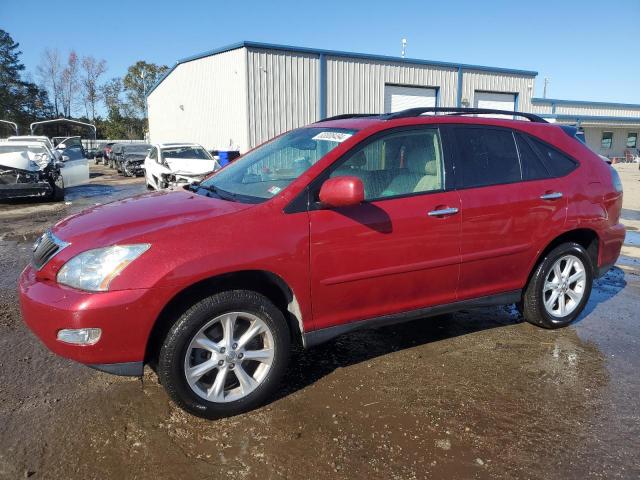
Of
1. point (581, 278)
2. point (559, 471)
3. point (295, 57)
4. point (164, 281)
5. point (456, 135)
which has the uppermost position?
point (295, 57)

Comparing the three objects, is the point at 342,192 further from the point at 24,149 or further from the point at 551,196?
the point at 24,149

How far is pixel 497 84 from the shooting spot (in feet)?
74.7

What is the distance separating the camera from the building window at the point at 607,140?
40.2 meters

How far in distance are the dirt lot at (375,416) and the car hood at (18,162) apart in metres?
10.3

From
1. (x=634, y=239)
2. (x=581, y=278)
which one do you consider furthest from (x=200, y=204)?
(x=634, y=239)

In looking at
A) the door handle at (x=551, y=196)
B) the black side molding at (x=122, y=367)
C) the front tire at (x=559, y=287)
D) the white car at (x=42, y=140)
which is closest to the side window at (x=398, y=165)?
the door handle at (x=551, y=196)

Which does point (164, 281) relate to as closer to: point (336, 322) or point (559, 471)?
point (336, 322)

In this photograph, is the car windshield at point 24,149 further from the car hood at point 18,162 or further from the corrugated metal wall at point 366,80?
the corrugated metal wall at point 366,80

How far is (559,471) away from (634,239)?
711cm

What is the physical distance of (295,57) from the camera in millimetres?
16875

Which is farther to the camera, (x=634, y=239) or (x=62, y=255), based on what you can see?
(x=634, y=239)

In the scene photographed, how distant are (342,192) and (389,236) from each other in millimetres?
522

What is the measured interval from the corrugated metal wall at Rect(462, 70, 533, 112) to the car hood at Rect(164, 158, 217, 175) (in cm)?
1236

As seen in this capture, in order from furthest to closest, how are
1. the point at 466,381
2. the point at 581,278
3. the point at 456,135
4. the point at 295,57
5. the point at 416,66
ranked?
1. the point at 416,66
2. the point at 295,57
3. the point at 581,278
4. the point at 456,135
5. the point at 466,381
